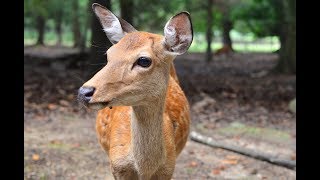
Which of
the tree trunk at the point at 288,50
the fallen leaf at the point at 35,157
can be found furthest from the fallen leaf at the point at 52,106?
the tree trunk at the point at 288,50

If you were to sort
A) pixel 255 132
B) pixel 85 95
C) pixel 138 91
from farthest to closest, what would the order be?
pixel 255 132 → pixel 138 91 → pixel 85 95

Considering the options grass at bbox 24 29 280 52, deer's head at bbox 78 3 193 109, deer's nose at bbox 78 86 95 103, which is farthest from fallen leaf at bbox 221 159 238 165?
grass at bbox 24 29 280 52

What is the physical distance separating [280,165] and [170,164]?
2.78 meters

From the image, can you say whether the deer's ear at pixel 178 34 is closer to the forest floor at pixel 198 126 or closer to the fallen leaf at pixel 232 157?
the forest floor at pixel 198 126

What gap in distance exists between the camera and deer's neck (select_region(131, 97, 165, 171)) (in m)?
3.41

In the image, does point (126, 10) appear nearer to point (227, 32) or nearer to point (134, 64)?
point (134, 64)

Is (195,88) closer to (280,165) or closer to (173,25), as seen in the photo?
(280,165)

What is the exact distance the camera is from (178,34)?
3.34 metres

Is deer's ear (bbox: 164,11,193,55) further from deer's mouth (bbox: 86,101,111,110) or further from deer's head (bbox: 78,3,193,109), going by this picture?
deer's mouth (bbox: 86,101,111,110)

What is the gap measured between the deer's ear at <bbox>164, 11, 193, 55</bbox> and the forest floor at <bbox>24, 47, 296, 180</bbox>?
62.1 inches

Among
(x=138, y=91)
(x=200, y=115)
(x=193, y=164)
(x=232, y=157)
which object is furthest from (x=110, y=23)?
(x=200, y=115)

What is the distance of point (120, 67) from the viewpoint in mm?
3078

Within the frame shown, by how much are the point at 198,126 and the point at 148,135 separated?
189 inches
